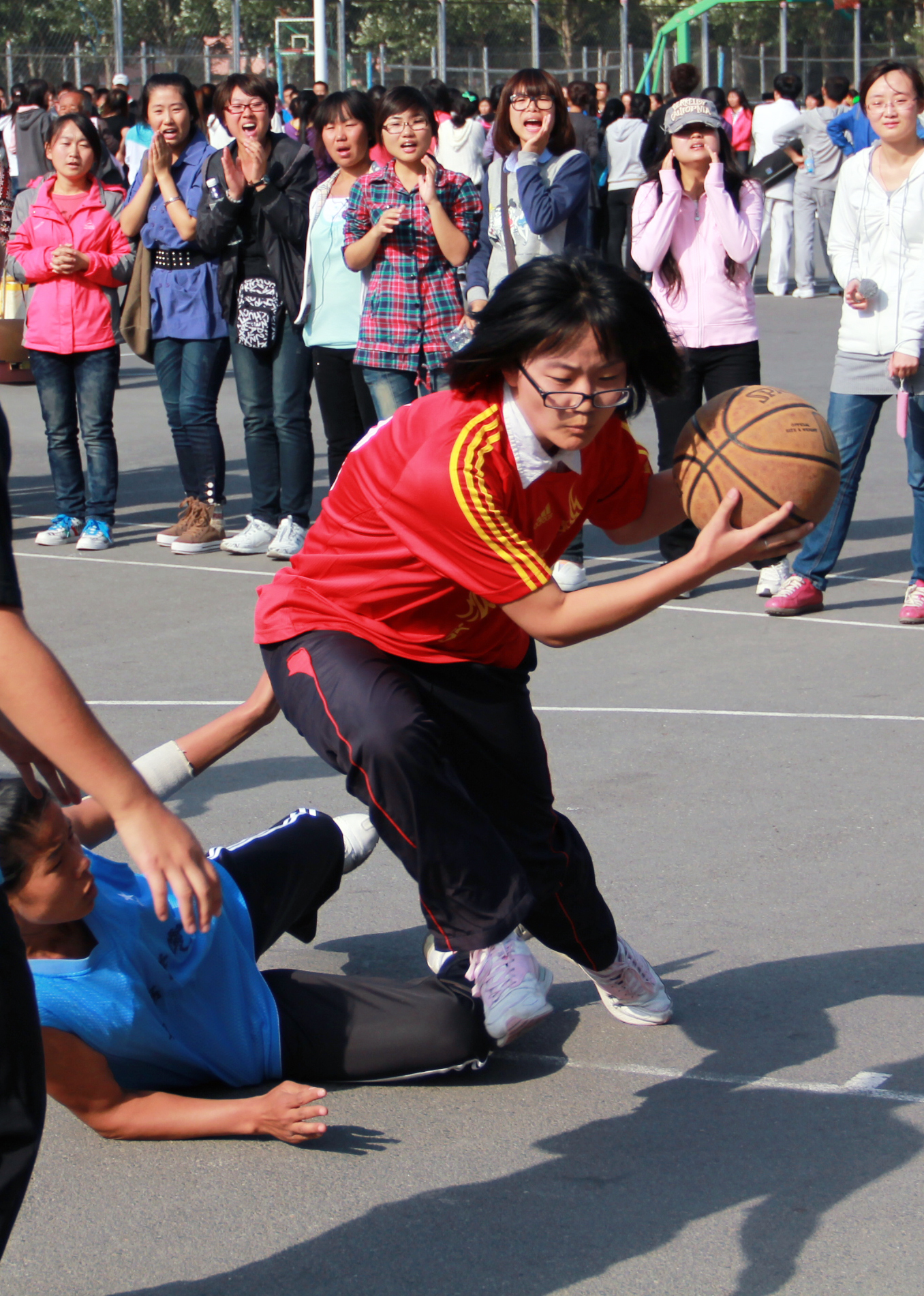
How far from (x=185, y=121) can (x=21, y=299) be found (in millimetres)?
3784

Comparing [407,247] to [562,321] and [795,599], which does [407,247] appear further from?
[562,321]

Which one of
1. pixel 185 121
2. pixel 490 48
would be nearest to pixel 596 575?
pixel 185 121

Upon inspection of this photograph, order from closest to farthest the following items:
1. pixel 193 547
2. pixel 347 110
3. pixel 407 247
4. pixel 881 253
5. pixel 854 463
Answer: pixel 881 253
pixel 854 463
pixel 407 247
pixel 347 110
pixel 193 547

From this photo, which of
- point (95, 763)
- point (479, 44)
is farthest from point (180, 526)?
point (479, 44)

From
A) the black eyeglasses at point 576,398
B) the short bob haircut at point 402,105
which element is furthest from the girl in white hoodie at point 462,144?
the black eyeglasses at point 576,398

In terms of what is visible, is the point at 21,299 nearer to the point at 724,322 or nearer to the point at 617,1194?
the point at 724,322

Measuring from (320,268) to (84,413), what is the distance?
5.44 feet

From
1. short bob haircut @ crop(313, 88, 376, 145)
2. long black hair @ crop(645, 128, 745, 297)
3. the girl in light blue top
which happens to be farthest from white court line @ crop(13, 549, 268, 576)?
long black hair @ crop(645, 128, 745, 297)

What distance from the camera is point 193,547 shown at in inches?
349

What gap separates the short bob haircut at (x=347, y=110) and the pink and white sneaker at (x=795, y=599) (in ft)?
10.6

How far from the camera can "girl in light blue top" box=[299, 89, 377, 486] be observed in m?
8.09

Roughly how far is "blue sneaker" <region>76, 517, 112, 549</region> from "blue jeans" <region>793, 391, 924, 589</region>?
4.07 metres

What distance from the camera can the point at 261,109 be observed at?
819 cm

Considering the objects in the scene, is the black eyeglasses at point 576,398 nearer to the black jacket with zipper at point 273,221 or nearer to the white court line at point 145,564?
the white court line at point 145,564
